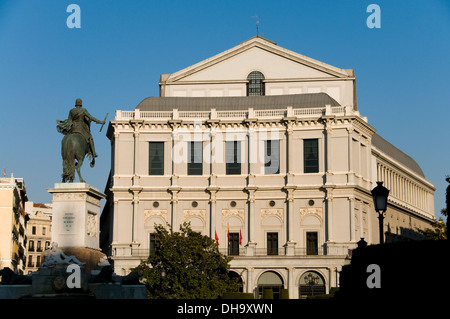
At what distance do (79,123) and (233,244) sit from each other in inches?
2265

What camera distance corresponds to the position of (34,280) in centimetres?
2758

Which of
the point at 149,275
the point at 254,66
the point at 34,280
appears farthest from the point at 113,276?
the point at 254,66

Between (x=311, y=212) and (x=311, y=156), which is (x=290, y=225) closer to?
(x=311, y=212)

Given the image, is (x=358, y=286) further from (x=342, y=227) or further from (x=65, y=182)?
(x=342, y=227)

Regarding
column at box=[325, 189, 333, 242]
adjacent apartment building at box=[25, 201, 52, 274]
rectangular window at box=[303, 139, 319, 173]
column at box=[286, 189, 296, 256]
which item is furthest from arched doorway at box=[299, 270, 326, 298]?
adjacent apartment building at box=[25, 201, 52, 274]

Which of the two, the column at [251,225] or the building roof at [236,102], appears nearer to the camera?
the column at [251,225]

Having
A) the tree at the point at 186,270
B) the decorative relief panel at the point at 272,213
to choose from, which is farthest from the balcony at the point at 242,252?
the tree at the point at 186,270

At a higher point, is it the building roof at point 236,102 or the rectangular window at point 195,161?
the building roof at point 236,102

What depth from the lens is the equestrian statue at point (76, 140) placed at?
2958 cm

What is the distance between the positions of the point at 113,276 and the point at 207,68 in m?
72.2

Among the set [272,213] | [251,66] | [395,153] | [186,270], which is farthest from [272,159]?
[395,153]

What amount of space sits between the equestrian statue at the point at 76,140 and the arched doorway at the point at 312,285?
55.0 metres

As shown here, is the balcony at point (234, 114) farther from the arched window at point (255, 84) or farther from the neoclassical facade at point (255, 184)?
the arched window at point (255, 84)

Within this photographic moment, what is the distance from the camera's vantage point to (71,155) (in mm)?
29578
